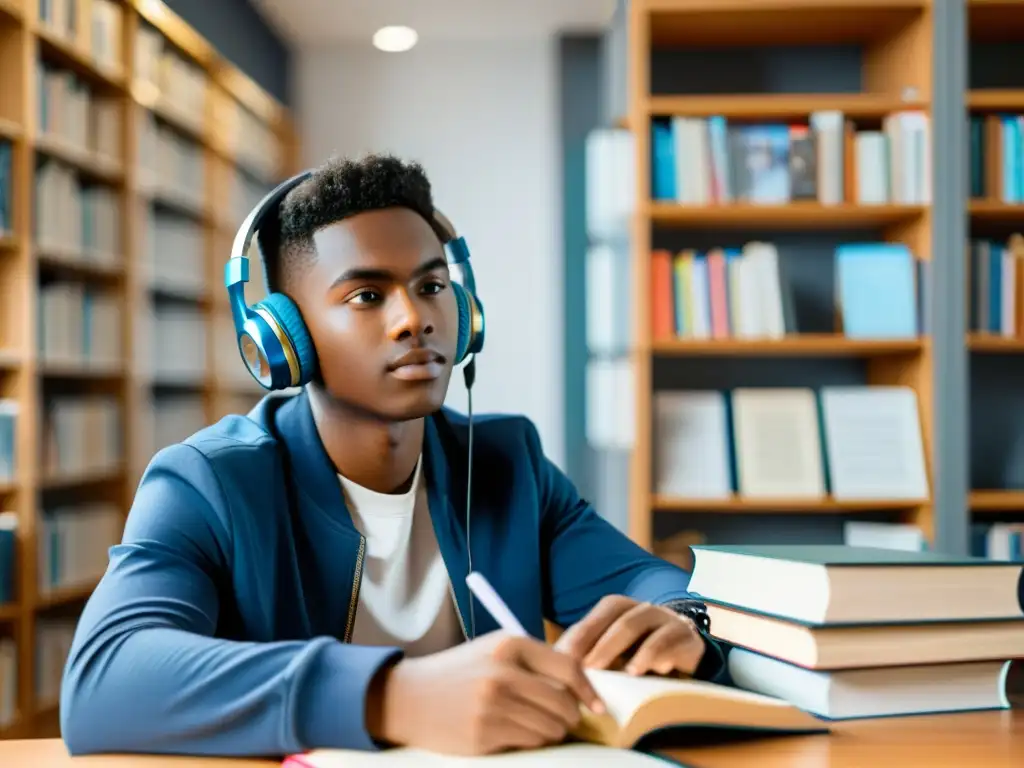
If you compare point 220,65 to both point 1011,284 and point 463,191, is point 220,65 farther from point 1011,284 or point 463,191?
point 1011,284

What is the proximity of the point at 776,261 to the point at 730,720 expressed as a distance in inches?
99.4

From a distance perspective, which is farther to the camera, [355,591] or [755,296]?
[755,296]

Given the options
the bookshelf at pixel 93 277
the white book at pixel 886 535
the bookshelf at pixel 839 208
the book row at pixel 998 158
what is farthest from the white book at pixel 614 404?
the bookshelf at pixel 93 277

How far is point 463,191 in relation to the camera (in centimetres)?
548

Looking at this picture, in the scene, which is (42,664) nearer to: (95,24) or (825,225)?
(95,24)

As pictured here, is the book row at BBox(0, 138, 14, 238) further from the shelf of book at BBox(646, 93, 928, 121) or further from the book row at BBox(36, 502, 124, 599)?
the shelf of book at BBox(646, 93, 928, 121)

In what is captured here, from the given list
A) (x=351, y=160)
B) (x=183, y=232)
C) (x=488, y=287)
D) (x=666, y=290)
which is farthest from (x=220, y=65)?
(x=351, y=160)

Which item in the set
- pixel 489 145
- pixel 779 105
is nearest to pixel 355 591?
pixel 779 105

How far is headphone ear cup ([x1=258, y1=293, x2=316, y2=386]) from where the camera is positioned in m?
1.07

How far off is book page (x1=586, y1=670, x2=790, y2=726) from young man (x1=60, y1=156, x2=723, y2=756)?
2cm

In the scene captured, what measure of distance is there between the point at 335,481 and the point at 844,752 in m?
0.54

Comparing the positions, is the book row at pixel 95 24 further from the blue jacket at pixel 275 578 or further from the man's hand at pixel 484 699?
the man's hand at pixel 484 699

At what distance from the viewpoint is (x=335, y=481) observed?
1120 millimetres

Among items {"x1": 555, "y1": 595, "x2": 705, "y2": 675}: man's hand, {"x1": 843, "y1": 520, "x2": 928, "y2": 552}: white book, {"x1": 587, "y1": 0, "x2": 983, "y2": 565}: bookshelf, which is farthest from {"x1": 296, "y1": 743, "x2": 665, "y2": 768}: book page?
{"x1": 843, "y1": 520, "x2": 928, "y2": 552}: white book
